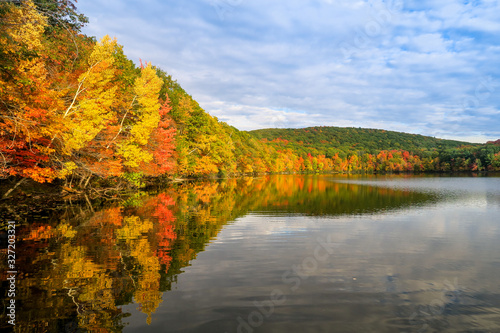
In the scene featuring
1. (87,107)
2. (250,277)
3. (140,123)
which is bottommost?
(250,277)

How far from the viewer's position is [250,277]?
834 centimetres

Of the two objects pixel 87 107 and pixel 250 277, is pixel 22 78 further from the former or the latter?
pixel 250 277

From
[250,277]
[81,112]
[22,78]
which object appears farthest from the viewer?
[81,112]

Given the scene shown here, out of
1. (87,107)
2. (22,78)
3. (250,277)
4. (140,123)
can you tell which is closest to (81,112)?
(87,107)

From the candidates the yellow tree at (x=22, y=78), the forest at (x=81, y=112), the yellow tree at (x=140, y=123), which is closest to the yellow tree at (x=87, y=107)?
the forest at (x=81, y=112)

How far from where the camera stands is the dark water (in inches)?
236

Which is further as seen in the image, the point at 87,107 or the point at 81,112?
the point at 81,112

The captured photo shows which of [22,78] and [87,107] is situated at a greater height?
[87,107]

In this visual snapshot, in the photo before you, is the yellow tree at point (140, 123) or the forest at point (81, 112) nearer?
the forest at point (81, 112)

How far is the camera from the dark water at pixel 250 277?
5.99 m

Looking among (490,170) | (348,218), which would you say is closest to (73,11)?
(348,218)

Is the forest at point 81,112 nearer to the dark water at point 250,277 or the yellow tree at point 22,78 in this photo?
the yellow tree at point 22,78

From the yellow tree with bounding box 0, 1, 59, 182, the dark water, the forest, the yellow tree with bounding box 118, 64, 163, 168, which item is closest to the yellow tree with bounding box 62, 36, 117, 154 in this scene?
the forest

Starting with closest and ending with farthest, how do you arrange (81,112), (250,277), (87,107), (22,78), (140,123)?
1. (250,277)
2. (22,78)
3. (87,107)
4. (81,112)
5. (140,123)
